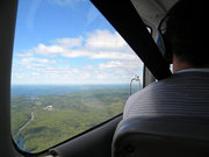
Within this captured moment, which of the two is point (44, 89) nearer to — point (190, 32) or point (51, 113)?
point (51, 113)

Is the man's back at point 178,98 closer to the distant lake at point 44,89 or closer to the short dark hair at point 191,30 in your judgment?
the short dark hair at point 191,30

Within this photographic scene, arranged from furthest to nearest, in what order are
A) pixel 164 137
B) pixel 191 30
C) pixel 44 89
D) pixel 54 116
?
pixel 54 116, pixel 44 89, pixel 191 30, pixel 164 137

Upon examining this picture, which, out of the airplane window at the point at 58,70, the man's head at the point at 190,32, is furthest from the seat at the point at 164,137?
the airplane window at the point at 58,70

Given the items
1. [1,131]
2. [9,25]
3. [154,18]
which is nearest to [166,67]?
[9,25]

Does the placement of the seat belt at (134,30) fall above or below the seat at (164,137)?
above

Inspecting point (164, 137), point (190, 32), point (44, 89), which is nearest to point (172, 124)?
point (164, 137)

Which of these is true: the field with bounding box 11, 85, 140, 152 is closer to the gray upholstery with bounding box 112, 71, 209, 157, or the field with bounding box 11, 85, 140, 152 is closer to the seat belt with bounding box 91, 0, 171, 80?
the seat belt with bounding box 91, 0, 171, 80

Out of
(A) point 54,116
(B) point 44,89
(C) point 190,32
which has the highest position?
(C) point 190,32
